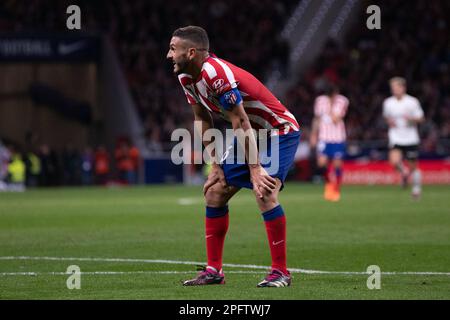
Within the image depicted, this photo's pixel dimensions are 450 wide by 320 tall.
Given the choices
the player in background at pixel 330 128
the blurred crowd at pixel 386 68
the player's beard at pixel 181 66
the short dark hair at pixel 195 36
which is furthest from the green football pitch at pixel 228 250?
the blurred crowd at pixel 386 68

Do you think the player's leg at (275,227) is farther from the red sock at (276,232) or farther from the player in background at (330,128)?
the player in background at (330,128)

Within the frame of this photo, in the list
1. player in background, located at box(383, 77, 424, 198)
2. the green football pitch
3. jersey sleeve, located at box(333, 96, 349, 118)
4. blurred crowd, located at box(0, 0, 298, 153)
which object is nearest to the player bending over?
the green football pitch

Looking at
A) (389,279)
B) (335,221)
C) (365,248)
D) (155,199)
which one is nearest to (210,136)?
(389,279)

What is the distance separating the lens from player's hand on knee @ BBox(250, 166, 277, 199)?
25.3 feet

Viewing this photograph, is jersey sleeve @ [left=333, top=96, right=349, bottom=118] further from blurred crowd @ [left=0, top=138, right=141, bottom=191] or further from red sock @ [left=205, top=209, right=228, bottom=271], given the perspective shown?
red sock @ [left=205, top=209, right=228, bottom=271]

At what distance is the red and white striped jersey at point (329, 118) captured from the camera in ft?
71.2

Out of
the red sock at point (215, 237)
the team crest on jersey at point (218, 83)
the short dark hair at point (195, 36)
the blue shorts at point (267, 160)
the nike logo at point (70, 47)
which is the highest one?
the nike logo at point (70, 47)

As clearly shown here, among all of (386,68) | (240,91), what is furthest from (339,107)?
(240,91)

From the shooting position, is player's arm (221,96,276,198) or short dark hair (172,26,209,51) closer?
player's arm (221,96,276,198)

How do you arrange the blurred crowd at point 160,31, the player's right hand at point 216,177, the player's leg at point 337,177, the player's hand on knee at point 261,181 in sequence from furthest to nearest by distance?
1. the blurred crowd at point 160,31
2. the player's leg at point 337,177
3. the player's right hand at point 216,177
4. the player's hand on knee at point 261,181

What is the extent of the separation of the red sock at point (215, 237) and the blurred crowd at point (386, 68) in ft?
78.0

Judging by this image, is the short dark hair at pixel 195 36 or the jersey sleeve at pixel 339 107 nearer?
the short dark hair at pixel 195 36

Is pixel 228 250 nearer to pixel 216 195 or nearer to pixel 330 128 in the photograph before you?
pixel 216 195
